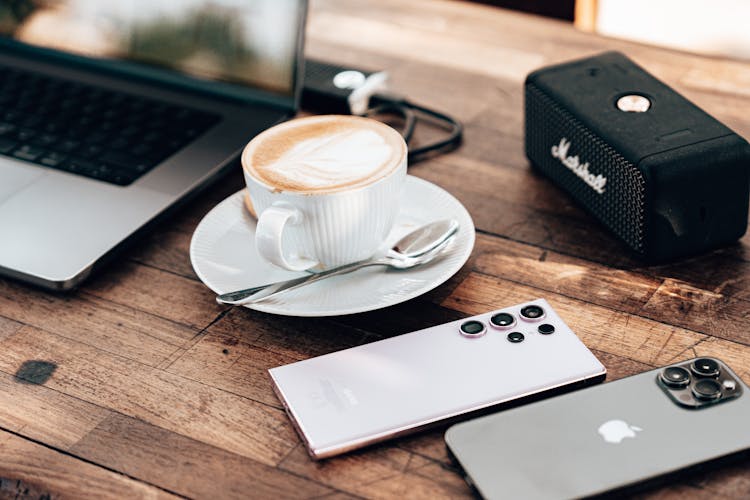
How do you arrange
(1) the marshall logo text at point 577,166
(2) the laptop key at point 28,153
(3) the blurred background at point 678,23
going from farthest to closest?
(3) the blurred background at point 678,23
(2) the laptop key at point 28,153
(1) the marshall logo text at point 577,166

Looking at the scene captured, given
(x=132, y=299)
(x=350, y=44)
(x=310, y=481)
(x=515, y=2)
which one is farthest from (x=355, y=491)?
(x=515, y=2)

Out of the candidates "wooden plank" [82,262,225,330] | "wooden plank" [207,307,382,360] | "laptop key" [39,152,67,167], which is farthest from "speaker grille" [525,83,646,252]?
"laptop key" [39,152,67,167]

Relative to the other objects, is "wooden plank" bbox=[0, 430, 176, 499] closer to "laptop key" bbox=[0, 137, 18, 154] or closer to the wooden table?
the wooden table

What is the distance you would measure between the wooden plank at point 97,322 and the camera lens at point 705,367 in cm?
38

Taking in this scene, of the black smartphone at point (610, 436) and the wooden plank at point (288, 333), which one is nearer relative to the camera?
the black smartphone at point (610, 436)

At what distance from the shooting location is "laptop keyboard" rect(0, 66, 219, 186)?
2.81ft

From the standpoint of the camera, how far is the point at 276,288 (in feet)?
2.26

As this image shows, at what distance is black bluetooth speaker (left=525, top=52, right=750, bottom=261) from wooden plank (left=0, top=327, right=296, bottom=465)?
1.11 feet

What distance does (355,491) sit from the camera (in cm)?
55

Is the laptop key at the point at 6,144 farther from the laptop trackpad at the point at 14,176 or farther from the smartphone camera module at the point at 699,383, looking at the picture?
A: the smartphone camera module at the point at 699,383

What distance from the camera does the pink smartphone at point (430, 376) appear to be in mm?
579

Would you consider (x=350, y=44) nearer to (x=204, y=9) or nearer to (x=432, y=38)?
(x=432, y=38)

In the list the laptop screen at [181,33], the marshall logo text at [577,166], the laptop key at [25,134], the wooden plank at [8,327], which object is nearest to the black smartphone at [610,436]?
the marshall logo text at [577,166]

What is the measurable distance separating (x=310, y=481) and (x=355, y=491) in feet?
0.10
